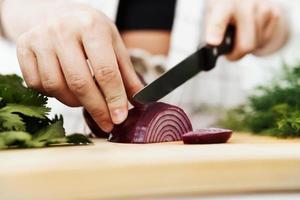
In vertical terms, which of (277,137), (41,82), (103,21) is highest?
(103,21)

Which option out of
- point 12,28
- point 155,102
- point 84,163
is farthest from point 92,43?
point 12,28

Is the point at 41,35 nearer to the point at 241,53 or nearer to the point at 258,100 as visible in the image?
the point at 258,100

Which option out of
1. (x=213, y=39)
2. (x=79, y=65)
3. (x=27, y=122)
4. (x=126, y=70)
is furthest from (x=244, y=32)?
(x=27, y=122)

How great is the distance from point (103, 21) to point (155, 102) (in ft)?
0.56

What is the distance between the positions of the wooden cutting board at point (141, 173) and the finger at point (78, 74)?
0.19 meters

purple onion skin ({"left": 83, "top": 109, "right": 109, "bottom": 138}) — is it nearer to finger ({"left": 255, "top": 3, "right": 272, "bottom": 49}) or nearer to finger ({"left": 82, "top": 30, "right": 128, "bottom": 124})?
finger ({"left": 82, "top": 30, "right": 128, "bottom": 124})

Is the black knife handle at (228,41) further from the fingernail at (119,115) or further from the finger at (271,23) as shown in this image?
the fingernail at (119,115)

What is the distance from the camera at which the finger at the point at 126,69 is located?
44.4 inches

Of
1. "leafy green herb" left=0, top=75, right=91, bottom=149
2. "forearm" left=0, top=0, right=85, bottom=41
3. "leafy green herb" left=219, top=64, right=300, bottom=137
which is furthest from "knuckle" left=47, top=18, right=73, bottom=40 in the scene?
"forearm" left=0, top=0, right=85, bottom=41

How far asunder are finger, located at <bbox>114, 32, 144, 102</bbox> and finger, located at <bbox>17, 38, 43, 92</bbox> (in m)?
0.15

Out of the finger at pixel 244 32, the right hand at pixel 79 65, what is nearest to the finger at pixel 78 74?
the right hand at pixel 79 65

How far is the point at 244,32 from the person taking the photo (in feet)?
5.24

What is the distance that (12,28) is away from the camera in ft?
6.16

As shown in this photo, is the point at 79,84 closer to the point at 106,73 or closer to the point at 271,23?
the point at 106,73
